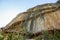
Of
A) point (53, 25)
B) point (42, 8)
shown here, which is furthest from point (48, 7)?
point (53, 25)

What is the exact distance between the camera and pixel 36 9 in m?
17.9

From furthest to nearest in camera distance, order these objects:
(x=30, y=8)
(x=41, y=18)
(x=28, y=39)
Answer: (x=30, y=8) → (x=41, y=18) → (x=28, y=39)

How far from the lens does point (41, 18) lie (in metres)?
17.0

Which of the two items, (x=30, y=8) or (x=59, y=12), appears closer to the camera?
(x=59, y=12)

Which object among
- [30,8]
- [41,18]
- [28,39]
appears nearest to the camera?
[28,39]

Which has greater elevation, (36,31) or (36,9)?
(36,9)

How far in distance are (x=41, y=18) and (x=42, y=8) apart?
0.80m

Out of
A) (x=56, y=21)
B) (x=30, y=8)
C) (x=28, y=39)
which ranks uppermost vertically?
(x=30, y=8)

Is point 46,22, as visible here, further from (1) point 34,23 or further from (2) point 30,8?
(2) point 30,8

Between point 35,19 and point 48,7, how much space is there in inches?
47.2

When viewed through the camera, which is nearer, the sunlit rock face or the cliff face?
the cliff face

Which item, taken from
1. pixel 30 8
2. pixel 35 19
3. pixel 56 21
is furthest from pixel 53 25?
pixel 30 8

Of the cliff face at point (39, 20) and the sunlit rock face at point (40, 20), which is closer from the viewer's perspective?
the cliff face at point (39, 20)

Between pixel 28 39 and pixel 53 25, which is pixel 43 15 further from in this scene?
pixel 28 39
